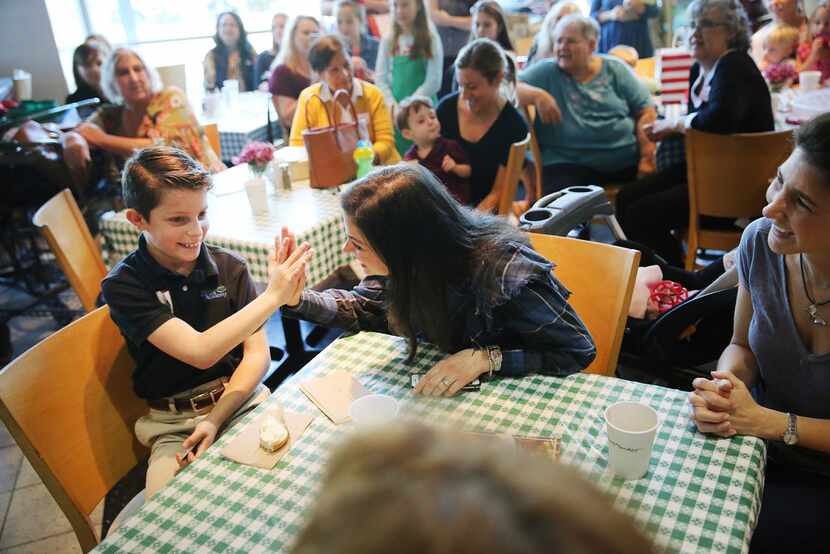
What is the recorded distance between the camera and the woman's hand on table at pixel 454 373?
1346mm

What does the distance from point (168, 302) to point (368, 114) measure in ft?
6.67

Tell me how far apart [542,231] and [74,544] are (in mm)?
1820

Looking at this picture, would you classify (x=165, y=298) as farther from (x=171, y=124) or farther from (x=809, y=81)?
A: (x=809, y=81)

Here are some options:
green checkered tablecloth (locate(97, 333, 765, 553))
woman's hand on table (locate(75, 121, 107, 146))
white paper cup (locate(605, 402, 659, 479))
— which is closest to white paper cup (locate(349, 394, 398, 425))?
green checkered tablecloth (locate(97, 333, 765, 553))

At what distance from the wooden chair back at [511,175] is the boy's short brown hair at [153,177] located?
156 centimetres

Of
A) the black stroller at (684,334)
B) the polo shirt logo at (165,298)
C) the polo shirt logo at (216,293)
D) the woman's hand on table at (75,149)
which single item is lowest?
the black stroller at (684,334)

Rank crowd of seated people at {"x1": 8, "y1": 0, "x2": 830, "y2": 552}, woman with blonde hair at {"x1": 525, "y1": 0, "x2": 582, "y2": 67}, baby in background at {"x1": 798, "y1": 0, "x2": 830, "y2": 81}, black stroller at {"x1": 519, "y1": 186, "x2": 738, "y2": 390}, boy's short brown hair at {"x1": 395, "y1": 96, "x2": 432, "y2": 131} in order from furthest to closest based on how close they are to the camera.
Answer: woman with blonde hair at {"x1": 525, "y1": 0, "x2": 582, "y2": 67} → baby in background at {"x1": 798, "y1": 0, "x2": 830, "y2": 81} → boy's short brown hair at {"x1": 395, "y1": 96, "x2": 432, "y2": 131} → black stroller at {"x1": 519, "y1": 186, "x2": 738, "y2": 390} → crowd of seated people at {"x1": 8, "y1": 0, "x2": 830, "y2": 552}

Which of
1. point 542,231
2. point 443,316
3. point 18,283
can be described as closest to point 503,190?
point 542,231

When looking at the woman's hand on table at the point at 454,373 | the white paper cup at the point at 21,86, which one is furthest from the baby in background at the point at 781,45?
the white paper cup at the point at 21,86

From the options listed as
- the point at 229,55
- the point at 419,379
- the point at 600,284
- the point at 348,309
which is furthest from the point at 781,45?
the point at 229,55

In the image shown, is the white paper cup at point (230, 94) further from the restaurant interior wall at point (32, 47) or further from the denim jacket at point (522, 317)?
the denim jacket at point (522, 317)

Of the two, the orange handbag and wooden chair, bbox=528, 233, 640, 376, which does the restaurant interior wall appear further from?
wooden chair, bbox=528, 233, 640, 376

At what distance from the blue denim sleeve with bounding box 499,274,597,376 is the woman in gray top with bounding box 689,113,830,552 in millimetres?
256

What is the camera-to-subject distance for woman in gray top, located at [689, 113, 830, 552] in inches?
48.0
